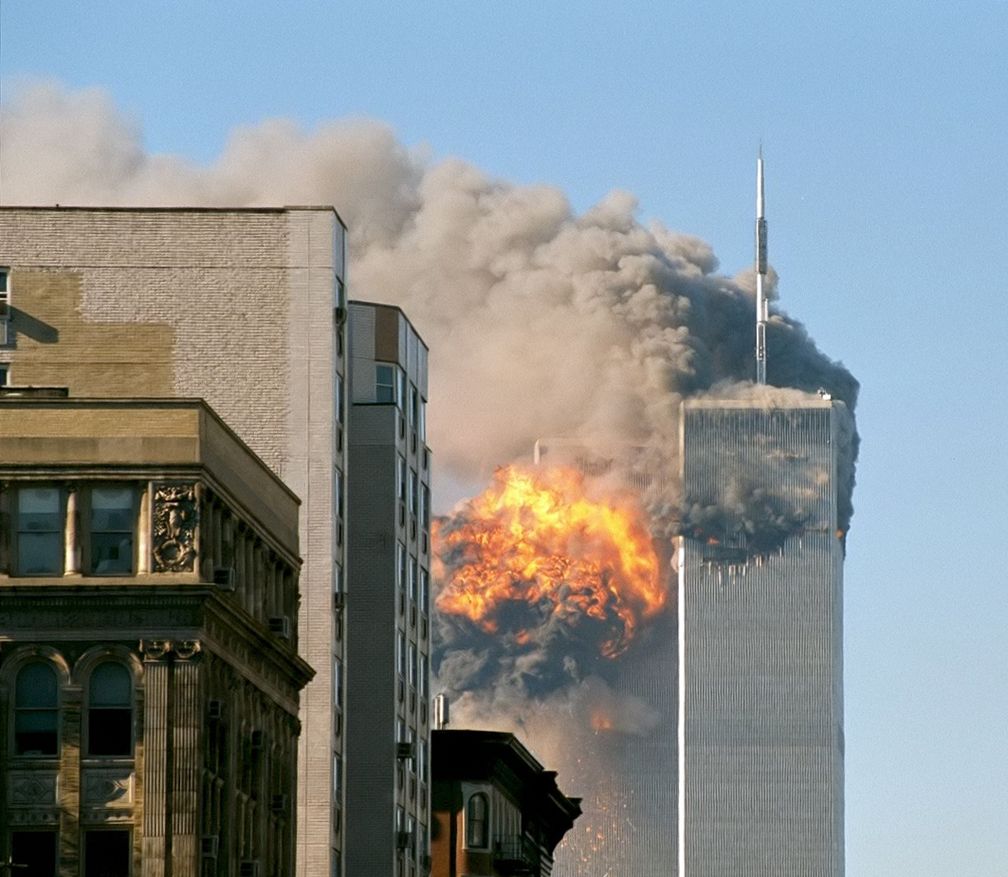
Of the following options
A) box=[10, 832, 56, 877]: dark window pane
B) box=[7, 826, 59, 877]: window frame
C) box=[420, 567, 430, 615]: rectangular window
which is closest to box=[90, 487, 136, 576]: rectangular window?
box=[7, 826, 59, 877]: window frame

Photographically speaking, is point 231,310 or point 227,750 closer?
point 227,750

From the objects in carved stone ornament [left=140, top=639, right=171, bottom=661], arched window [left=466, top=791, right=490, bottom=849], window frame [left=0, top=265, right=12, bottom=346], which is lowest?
arched window [left=466, top=791, right=490, bottom=849]

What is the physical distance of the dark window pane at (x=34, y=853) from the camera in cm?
7462

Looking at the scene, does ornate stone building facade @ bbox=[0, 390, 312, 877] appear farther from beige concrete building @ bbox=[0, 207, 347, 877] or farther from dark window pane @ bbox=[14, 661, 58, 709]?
beige concrete building @ bbox=[0, 207, 347, 877]

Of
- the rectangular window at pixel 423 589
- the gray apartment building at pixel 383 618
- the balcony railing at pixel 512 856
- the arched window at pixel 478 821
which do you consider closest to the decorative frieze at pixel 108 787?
the gray apartment building at pixel 383 618

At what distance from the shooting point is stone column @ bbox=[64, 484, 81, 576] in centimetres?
7638

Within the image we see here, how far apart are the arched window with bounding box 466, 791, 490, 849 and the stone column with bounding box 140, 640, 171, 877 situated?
5127cm

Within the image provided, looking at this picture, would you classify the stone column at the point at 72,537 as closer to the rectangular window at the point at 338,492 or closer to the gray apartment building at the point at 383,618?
the rectangular window at the point at 338,492

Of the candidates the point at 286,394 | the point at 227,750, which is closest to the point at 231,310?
the point at 286,394

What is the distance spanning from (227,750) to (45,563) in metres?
6.19

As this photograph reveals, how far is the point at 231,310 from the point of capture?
106 m

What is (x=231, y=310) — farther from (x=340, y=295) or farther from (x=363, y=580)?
(x=363, y=580)

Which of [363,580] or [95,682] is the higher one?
[363,580]

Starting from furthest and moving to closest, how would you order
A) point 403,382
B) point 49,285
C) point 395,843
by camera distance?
point 403,382
point 395,843
point 49,285
